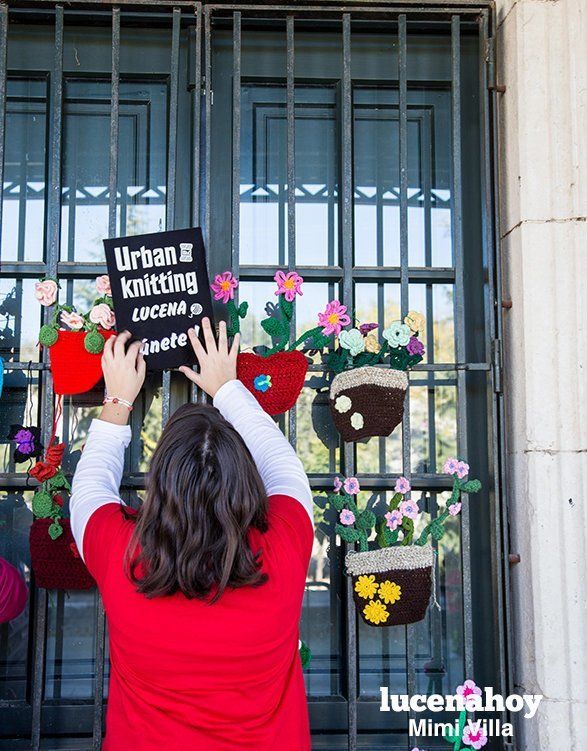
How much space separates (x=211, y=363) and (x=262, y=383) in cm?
18

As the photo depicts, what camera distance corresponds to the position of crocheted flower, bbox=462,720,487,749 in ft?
7.66

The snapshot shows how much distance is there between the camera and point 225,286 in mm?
2422

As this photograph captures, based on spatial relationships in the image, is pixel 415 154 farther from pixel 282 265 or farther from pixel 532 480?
pixel 532 480

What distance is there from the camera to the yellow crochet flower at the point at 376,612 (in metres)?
2.29

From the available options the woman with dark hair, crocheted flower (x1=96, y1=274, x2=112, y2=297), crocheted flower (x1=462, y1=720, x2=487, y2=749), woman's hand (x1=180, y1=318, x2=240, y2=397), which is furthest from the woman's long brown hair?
crocheted flower (x1=462, y1=720, x2=487, y2=749)

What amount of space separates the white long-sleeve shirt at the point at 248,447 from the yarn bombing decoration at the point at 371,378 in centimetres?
39

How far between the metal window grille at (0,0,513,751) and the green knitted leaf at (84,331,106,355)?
0.22 m

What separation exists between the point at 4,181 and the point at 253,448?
1.41 metres

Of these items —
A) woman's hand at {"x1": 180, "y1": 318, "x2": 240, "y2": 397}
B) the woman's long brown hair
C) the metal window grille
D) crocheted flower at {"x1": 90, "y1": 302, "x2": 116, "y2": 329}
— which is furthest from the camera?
the metal window grille

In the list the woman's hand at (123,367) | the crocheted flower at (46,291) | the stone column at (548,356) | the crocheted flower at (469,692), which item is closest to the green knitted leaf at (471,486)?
the stone column at (548,356)

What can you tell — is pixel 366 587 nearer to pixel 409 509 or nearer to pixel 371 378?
pixel 409 509

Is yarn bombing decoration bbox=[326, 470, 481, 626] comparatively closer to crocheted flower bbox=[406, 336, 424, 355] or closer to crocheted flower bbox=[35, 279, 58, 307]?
crocheted flower bbox=[406, 336, 424, 355]

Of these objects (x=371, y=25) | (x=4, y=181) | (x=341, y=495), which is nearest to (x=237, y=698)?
(x=341, y=495)

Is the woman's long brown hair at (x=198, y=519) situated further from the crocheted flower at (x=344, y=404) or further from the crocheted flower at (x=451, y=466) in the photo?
the crocheted flower at (x=451, y=466)
